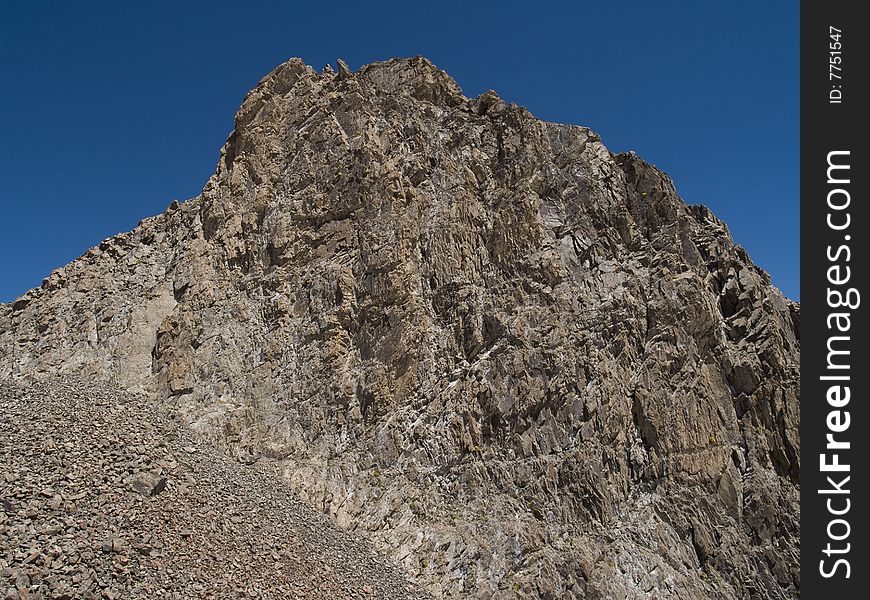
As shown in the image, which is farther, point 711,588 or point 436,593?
point 711,588

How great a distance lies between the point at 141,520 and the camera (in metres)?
13.2

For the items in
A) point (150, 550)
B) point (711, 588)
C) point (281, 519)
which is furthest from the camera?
point (711, 588)

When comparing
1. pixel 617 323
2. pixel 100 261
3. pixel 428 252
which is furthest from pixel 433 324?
pixel 100 261

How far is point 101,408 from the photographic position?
17.4m

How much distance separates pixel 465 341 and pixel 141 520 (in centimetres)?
1440

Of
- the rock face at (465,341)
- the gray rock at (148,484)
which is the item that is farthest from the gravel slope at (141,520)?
the rock face at (465,341)

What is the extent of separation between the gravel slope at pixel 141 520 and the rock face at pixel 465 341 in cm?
271

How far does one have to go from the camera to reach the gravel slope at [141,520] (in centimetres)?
1159

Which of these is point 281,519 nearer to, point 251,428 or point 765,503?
point 251,428

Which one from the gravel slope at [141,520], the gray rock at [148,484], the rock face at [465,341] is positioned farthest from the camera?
the rock face at [465,341]

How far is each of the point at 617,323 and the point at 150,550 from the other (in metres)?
19.4

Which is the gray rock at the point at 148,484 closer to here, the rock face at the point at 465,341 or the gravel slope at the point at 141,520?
the gravel slope at the point at 141,520

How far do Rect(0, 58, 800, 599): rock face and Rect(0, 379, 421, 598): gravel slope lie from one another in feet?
8.90

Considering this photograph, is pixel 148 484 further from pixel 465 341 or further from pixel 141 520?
pixel 465 341
